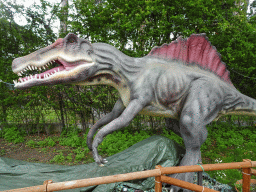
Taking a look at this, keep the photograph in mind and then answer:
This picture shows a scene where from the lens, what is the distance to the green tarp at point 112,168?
2.10 meters

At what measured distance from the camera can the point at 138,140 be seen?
4.41 metres

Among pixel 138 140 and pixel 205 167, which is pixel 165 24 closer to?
pixel 138 140

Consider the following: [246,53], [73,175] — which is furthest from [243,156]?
[73,175]

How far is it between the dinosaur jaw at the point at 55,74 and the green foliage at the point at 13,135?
14.0 feet

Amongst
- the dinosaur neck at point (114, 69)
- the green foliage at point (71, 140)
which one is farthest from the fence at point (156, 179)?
the green foliage at point (71, 140)

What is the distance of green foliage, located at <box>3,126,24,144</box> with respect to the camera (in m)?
5.15

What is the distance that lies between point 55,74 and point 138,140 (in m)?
3.17

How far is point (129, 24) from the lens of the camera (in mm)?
3859

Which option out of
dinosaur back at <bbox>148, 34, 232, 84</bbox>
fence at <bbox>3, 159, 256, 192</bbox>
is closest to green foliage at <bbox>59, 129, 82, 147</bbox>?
dinosaur back at <bbox>148, 34, 232, 84</bbox>

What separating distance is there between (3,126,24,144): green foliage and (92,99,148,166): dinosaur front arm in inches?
175

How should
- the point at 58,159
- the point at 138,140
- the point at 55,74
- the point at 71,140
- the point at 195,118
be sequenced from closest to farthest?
the point at 55,74 < the point at 195,118 < the point at 58,159 < the point at 138,140 < the point at 71,140

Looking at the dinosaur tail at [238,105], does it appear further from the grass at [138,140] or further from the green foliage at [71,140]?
the green foliage at [71,140]

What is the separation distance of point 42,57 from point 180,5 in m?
3.55

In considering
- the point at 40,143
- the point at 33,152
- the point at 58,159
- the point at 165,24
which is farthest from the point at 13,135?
the point at 165,24
